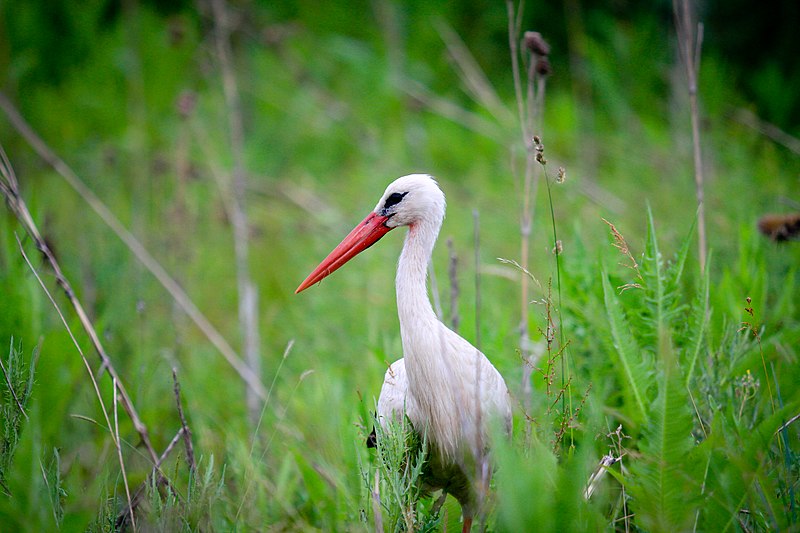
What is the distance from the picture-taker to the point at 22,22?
6.79 metres

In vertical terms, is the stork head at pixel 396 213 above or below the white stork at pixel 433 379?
above

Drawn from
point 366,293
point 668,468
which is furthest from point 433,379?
point 366,293

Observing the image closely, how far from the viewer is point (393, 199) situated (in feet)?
7.88

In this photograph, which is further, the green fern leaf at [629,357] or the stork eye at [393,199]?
the stork eye at [393,199]

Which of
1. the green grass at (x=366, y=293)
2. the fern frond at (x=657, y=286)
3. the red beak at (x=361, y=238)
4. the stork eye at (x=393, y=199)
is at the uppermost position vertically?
the stork eye at (x=393, y=199)

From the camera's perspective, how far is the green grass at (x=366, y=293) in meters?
1.78

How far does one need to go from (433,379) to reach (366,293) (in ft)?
8.37

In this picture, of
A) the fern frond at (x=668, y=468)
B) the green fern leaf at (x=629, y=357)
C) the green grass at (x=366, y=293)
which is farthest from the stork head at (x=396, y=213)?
the fern frond at (x=668, y=468)

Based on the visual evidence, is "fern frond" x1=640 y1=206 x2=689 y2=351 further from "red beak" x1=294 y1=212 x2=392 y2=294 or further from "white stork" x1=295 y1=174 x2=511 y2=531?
"red beak" x1=294 y1=212 x2=392 y2=294

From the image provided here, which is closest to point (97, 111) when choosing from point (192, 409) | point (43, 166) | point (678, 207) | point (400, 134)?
point (43, 166)

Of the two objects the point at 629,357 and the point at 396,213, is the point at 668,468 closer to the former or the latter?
the point at 629,357

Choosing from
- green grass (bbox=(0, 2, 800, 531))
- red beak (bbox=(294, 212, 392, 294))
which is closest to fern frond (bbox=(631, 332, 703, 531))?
green grass (bbox=(0, 2, 800, 531))

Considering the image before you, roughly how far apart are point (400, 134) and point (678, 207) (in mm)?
2962

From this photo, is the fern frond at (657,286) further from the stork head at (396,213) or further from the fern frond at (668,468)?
the stork head at (396,213)
